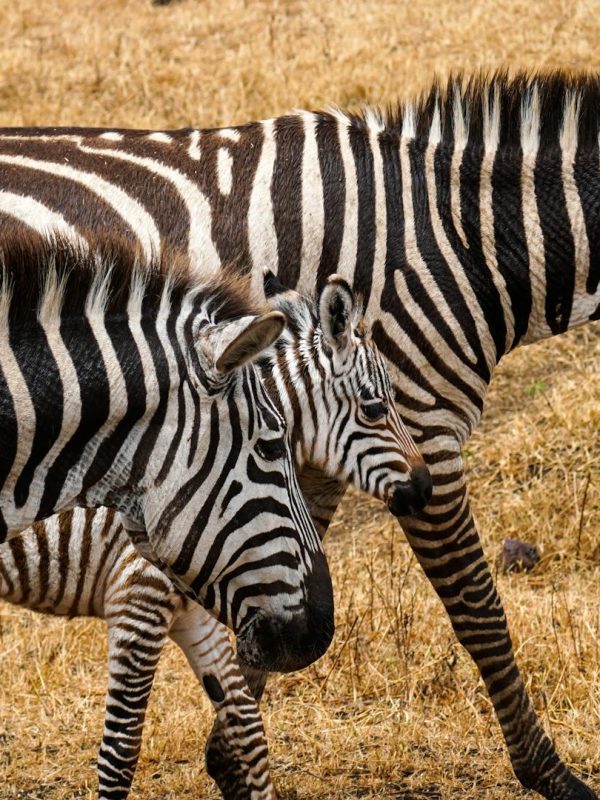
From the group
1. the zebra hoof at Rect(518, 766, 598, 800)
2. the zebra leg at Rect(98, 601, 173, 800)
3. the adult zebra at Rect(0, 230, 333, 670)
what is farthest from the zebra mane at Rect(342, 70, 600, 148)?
the zebra hoof at Rect(518, 766, 598, 800)

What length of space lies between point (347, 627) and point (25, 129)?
3.24 meters

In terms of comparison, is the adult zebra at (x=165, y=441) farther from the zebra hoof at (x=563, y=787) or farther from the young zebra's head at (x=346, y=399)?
the zebra hoof at (x=563, y=787)

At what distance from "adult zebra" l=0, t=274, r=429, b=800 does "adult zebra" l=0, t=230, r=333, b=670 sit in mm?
1197

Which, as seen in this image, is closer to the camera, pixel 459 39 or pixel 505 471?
pixel 505 471

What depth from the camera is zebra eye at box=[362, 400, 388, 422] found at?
15.9ft

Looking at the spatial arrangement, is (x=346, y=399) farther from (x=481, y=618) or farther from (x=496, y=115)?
(x=496, y=115)

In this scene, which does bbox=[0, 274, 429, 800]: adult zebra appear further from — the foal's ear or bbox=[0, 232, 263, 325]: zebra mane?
bbox=[0, 232, 263, 325]: zebra mane

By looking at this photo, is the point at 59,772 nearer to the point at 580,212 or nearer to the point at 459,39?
the point at 580,212

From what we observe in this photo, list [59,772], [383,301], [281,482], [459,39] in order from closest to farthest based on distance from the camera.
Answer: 1. [281,482]
2. [383,301]
3. [59,772]
4. [459,39]

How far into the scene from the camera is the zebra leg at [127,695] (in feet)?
17.5

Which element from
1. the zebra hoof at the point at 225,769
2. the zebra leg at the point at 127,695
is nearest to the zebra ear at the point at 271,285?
the zebra leg at the point at 127,695

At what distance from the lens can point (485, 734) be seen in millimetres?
6027

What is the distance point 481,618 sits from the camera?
5578 mm

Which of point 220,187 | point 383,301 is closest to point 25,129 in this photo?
point 220,187
